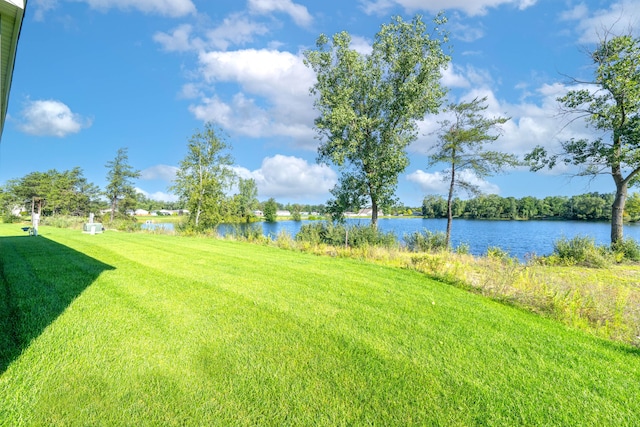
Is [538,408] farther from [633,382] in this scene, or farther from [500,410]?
[633,382]

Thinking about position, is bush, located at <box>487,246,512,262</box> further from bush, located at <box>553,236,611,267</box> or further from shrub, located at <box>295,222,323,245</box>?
shrub, located at <box>295,222,323,245</box>

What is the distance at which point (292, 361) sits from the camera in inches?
98.2

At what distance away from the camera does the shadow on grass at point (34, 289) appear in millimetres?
2770

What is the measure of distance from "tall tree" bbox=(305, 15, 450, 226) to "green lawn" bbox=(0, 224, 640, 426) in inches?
370

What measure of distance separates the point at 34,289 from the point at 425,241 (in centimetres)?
1315

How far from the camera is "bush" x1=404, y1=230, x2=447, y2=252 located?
1296cm

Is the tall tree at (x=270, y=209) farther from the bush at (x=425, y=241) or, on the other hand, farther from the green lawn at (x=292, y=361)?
the green lawn at (x=292, y=361)

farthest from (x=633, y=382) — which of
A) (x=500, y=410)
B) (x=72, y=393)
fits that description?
(x=72, y=393)

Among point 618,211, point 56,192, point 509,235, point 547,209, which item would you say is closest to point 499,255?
point 618,211

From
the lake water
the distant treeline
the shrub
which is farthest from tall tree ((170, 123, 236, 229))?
the distant treeline

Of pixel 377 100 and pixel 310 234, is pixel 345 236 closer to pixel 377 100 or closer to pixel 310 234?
pixel 310 234

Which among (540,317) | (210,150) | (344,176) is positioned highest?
(210,150)

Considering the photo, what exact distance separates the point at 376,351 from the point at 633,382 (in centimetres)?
219

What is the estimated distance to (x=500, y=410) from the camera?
78.1 inches
